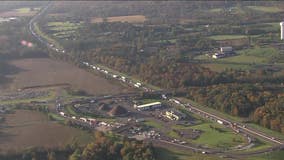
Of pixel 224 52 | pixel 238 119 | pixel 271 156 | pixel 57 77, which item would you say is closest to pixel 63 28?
pixel 57 77

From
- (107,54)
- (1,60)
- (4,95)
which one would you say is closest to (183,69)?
(107,54)

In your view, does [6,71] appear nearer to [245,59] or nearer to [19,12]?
[245,59]

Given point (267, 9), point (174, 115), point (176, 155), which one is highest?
point (267, 9)

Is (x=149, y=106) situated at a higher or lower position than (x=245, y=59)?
lower

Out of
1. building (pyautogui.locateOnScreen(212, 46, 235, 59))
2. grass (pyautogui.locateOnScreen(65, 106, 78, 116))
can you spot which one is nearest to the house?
building (pyautogui.locateOnScreen(212, 46, 235, 59))

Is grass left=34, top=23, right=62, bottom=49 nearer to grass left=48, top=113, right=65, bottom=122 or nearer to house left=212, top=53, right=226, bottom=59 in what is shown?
house left=212, top=53, right=226, bottom=59
